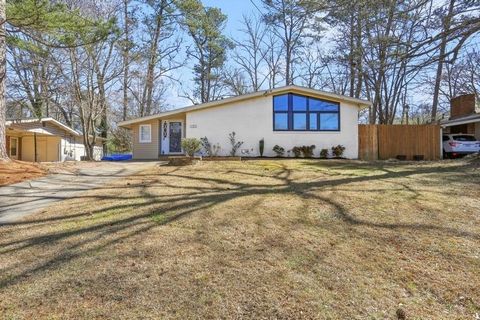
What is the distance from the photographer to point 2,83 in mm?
9859

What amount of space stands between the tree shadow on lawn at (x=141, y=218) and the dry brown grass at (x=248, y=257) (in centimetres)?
2

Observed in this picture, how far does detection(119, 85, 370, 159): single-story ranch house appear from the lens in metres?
15.7

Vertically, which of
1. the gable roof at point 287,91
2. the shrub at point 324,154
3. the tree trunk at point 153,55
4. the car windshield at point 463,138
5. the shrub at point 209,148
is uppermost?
the tree trunk at point 153,55

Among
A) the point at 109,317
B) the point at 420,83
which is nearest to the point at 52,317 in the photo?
the point at 109,317

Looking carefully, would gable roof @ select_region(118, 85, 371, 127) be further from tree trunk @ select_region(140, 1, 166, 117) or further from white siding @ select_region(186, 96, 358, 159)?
tree trunk @ select_region(140, 1, 166, 117)

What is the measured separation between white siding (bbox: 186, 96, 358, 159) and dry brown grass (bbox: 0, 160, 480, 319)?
9.75m

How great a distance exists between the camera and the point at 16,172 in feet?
29.4

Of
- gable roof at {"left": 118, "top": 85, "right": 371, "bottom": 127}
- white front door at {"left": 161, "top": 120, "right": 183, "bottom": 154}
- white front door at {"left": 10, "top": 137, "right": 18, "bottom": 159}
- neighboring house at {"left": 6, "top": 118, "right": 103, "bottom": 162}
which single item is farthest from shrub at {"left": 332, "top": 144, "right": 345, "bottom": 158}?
white front door at {"left": 10, "top": 137, "right": 18, "bottom": 159}

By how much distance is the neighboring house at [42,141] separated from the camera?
21.8 m

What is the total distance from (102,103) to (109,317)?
20718 millimetres

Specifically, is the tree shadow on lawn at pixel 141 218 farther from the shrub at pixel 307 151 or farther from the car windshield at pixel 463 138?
the car windshield at pixel 463 138

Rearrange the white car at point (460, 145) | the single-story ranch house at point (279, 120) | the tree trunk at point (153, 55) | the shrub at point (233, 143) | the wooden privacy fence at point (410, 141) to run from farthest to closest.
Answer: the tree trunk at point (153, 55) < the white car at point (460, 145) < the wooden privacy fence at point (410, 141) < the shrub at point (233, 143) < the single-story ranch house at point (279, 120)

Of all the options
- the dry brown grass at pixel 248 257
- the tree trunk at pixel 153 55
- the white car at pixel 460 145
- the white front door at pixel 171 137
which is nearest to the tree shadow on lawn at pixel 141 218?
the dry brown grass at pixel 248 257

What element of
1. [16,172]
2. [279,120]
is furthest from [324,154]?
[16,172]
